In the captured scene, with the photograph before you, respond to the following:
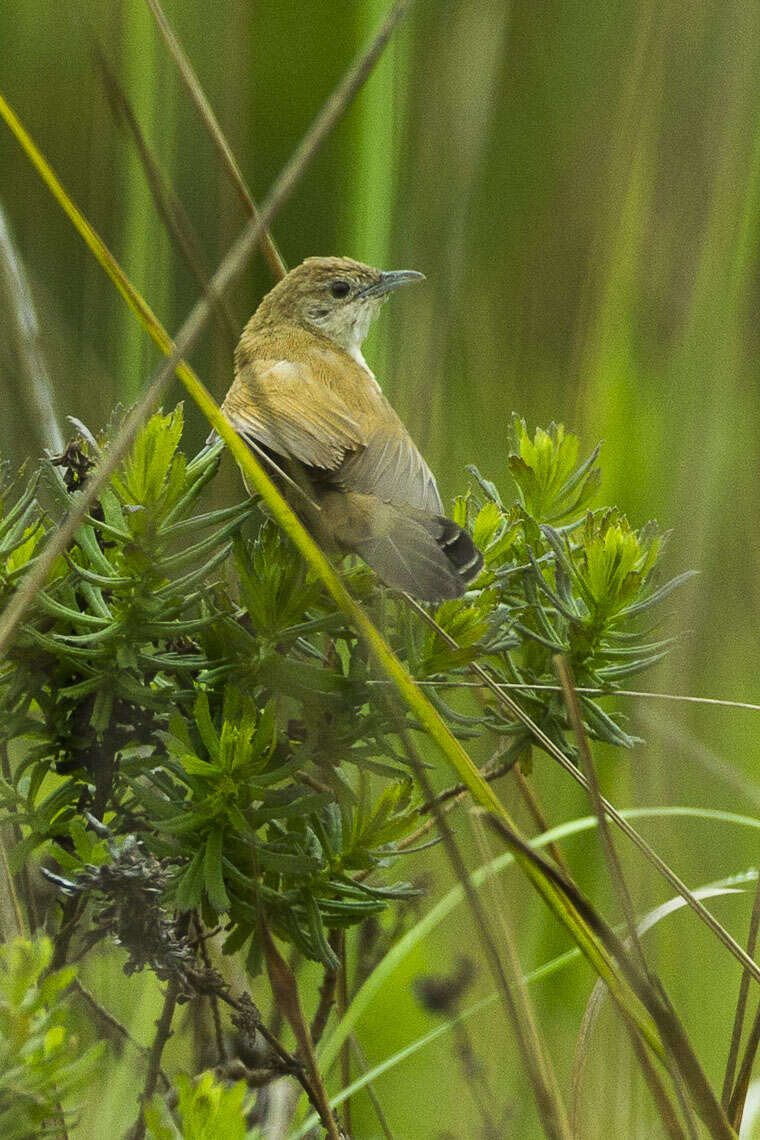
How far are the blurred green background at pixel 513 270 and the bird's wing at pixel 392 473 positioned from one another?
0.74ft

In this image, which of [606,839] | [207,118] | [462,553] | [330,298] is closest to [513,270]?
[330,298]

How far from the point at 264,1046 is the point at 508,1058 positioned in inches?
23.5

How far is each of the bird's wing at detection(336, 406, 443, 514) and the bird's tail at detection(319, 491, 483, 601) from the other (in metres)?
0.02

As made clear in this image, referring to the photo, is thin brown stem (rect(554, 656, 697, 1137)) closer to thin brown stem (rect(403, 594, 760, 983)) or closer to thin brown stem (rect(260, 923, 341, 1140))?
thin brown stem (rect(403, 594, 760, 983))

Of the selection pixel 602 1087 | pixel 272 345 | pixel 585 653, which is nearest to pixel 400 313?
pixel 272 345

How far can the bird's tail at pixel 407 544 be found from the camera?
3.61 feet

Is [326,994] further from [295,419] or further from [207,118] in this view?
[207,118]

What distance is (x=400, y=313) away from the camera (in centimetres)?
217

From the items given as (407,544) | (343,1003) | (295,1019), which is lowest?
(343,1003)

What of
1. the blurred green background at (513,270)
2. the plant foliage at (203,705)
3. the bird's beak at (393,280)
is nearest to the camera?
the plant foliage at (203,705)

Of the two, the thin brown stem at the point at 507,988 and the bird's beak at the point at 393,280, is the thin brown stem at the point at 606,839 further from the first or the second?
the bird's beak at the point at 393,280

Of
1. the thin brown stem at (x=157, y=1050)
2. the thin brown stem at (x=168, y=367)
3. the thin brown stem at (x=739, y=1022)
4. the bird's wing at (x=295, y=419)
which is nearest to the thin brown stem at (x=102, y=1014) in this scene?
the thin brown stem at (x=157, y=1050)

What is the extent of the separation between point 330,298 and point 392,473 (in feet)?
2.91

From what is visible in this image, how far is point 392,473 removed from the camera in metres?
1.49
